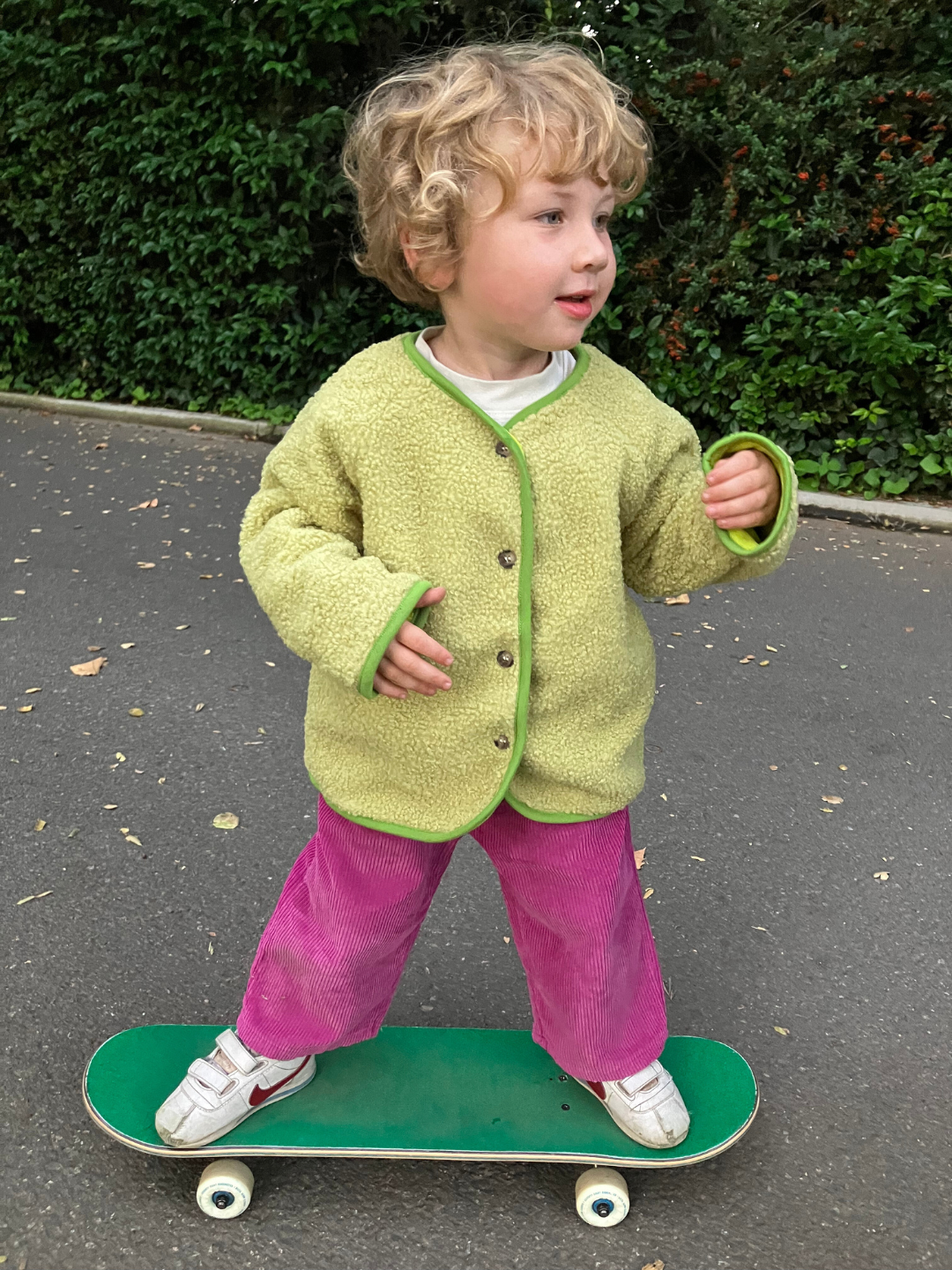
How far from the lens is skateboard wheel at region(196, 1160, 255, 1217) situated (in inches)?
72.0

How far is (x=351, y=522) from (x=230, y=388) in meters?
5.95

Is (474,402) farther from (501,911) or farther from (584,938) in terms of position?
(501,911)

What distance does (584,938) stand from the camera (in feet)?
5.76

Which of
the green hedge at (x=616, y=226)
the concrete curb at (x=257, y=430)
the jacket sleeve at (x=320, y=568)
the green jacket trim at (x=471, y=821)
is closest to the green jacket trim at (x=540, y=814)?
the green jacket trim at (x=471, y=821)

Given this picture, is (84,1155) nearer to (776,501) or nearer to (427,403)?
(427,403)

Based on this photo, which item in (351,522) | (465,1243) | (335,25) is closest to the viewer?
(351,522)

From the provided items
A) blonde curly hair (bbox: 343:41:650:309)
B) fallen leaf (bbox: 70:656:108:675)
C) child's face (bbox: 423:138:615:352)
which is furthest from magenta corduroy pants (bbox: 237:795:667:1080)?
fallen leaf (bbox: 70:656:108:675)

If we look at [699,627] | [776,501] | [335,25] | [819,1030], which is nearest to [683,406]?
[699,627]

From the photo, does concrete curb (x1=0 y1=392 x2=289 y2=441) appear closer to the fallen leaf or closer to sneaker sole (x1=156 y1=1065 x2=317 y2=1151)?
the fallen leaf

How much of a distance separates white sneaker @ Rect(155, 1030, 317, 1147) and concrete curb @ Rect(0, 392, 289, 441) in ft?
17.4

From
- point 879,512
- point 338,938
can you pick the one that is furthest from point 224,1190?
point 879,512

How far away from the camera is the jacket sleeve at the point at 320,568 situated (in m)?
1.43

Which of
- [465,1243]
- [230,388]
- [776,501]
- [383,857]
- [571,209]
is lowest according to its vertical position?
[230,388]

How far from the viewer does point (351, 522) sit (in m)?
1.63
